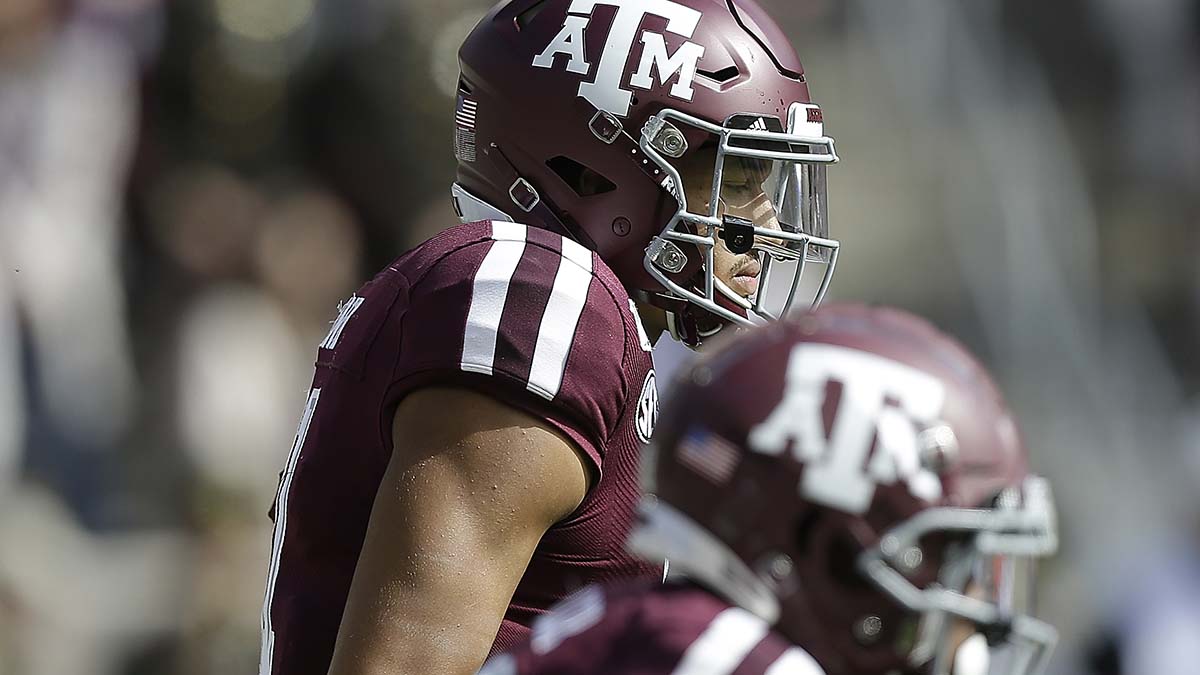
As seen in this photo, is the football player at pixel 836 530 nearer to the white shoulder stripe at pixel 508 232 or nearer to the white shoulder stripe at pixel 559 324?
the white shoulder stripe at pixel 559 324

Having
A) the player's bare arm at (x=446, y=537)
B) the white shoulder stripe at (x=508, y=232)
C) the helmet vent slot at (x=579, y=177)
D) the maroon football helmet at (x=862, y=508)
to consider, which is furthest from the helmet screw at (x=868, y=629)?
the helmet vent slot at (x=579, y=177)

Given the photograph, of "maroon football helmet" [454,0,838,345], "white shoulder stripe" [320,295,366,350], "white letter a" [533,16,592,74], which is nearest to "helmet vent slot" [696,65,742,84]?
"maroon football helmet" [454,0,838,345]

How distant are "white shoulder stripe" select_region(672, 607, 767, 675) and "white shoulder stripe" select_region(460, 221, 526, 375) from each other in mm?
525

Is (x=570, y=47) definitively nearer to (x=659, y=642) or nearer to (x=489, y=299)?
(x=489, y=299)

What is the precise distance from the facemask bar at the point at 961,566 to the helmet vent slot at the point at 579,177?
1.07 meters

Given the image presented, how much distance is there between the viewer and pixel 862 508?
64.8 inches

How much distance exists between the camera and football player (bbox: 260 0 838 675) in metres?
1.99

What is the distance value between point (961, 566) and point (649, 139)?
1.08 meters

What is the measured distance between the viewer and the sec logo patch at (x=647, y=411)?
2.18m

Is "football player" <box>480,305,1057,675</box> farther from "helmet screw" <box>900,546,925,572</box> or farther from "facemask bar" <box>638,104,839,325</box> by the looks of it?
"facemask bar" <box>638,104,839,325</box>

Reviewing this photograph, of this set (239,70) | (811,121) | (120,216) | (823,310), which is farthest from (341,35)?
(823,310)

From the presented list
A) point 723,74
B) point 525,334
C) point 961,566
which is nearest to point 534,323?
point 525,334

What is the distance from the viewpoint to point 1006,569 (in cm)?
171

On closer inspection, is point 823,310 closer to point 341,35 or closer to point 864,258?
point 341,35
